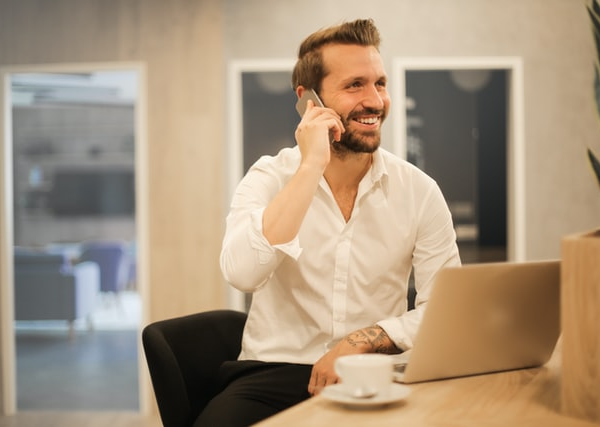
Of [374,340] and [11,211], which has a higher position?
[11,211]

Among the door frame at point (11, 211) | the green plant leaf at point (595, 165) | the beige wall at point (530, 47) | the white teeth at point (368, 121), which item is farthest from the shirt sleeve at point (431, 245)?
the door frame at point (11, 211)

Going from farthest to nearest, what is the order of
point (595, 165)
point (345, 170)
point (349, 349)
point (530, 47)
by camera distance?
point (530, 47)
point (345, 170)
point (349, 349)
point (595, 165)

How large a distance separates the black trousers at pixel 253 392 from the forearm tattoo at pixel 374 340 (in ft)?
0.70

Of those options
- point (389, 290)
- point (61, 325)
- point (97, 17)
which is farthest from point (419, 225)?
point (61, 325)

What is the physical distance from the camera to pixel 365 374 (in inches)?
42.6

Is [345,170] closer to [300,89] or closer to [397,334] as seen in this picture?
[300,89]

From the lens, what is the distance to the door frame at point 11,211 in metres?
4.68

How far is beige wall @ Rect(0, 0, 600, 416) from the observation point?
4578 millimetres

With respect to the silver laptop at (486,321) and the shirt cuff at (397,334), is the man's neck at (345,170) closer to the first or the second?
the shirt cuff at (397,334)

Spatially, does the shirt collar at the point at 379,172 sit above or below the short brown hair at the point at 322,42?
below

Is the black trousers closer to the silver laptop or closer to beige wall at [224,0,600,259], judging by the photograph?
the silver laptop

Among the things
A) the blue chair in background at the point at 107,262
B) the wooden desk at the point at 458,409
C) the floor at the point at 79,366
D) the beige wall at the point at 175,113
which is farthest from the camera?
the blue chair in background at the point at 107,262

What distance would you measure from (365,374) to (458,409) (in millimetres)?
155

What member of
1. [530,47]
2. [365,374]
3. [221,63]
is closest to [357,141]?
[365,374]
